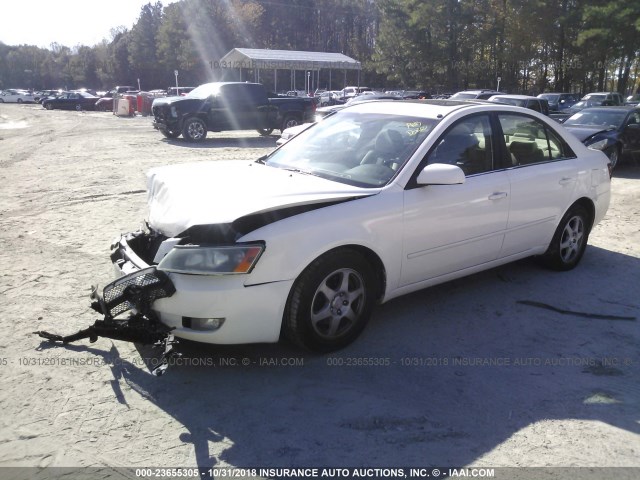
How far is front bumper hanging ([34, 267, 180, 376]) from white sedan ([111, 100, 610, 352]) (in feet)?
0.15

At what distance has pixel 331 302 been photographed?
11.8 ft

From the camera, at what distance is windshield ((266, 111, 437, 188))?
4.04m

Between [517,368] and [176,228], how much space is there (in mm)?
2419

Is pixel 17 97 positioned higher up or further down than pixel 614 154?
higher up

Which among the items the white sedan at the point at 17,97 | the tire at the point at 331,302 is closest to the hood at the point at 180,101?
the tire at the point at 331,302

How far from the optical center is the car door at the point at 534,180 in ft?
15.4

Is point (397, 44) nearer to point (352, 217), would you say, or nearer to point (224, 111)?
point (224, 111)

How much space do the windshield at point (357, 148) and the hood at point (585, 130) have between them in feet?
30.0

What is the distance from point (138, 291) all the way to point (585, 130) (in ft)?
39.3

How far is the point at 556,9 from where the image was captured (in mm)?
42594

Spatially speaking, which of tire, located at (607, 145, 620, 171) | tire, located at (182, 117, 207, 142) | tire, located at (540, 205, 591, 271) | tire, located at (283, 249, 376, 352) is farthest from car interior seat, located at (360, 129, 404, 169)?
tire, located at (182, 117, 207, 142)

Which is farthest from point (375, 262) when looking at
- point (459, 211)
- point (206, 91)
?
point (206, 91)

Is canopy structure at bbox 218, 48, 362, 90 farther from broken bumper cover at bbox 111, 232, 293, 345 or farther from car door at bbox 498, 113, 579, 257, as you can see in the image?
broken bumper cover at bbox 111, 232, 293, 345

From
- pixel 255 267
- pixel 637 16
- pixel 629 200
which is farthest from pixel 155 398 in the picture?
pixel 637 16
